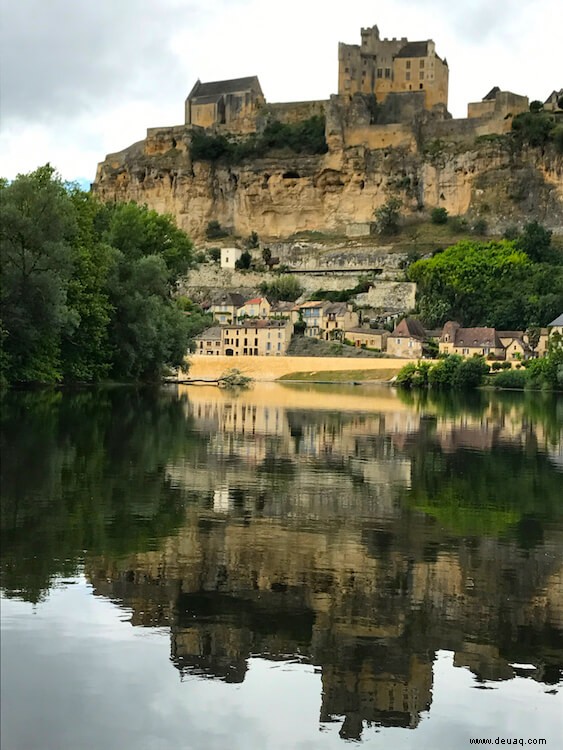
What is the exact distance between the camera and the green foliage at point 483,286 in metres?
82.4

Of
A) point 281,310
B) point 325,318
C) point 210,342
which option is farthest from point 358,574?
point 281,310

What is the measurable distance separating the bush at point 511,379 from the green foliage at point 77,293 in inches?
935

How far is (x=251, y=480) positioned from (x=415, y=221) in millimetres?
87095

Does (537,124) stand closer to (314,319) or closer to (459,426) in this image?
(314,319)

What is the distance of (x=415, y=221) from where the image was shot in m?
101

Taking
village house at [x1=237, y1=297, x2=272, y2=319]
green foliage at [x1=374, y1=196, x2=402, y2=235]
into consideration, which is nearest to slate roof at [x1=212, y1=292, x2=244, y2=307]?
village house at [x1=237, y1=297, x2=272, y2=319]

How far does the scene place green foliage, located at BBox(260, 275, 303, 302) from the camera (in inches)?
3632

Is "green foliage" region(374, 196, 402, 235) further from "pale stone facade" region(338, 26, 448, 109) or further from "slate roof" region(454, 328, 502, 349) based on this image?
"slate roof" region(454, 328, 502, 349)

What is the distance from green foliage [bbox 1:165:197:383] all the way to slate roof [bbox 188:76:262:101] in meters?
59.3

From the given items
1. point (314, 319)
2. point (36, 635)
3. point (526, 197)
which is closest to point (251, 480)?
point (36, 635)

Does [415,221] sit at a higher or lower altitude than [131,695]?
higher

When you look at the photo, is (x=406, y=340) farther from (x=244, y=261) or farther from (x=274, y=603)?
(x=274, y=603)

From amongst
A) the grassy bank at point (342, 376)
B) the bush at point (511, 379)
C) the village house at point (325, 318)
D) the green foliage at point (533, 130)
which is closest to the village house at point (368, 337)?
the village house at point (325, 318)

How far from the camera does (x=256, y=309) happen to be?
86.3 m
